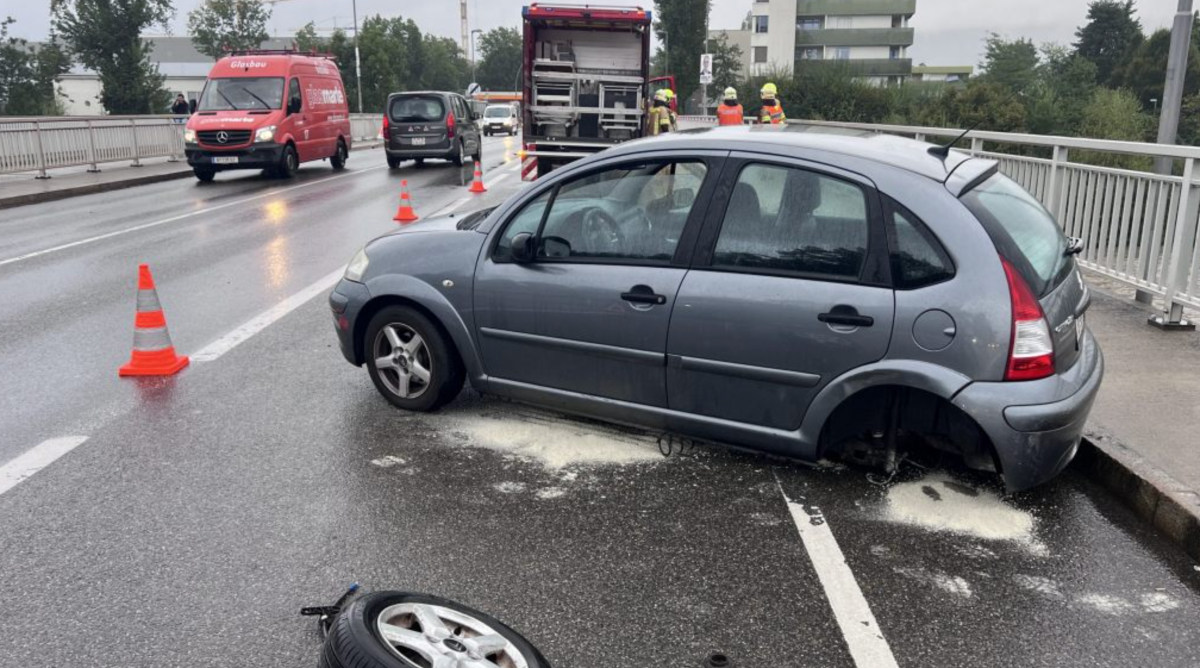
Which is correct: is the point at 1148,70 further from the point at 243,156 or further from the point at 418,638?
the point at 418,638

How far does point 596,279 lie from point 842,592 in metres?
1.91

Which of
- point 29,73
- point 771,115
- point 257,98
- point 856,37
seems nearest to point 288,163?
point 257,98

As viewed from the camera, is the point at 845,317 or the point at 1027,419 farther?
the point at 845,317

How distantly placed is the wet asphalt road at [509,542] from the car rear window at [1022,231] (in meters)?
1.02

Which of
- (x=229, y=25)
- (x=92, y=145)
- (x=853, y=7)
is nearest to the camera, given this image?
(x=92, y=145)

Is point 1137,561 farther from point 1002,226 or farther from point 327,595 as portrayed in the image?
point 327,595

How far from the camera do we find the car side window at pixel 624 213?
4609mm

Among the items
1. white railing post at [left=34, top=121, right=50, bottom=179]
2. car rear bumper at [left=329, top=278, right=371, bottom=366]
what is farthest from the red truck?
car rear bumper at [left=329, top=278, right=371, bottom=366]

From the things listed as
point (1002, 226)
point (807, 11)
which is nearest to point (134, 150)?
point (1002, 226)

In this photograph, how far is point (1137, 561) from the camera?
3.80 meters

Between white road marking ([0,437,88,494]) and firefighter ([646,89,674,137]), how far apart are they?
1324 centimetres

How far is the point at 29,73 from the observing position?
2080 inches

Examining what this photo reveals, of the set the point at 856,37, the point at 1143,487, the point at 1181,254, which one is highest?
the point at 856,37

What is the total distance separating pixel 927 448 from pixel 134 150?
78.6 ft
